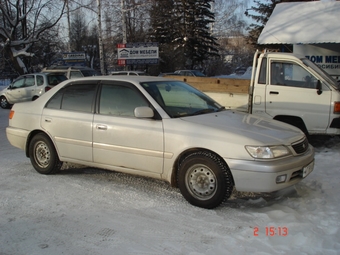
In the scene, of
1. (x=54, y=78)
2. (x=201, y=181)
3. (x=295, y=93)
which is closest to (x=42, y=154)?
(x=201, y=181)

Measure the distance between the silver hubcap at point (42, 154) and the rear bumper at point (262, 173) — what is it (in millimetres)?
3009

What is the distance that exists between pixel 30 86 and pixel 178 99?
39.1 ft

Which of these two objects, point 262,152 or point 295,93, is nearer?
point 262,152

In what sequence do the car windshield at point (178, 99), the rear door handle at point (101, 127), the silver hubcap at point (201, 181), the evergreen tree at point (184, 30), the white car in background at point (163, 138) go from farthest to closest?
the evergreen tree at point (184, 30)
the rear door handle at point (101, 127)
the car windshield at point (178, 99)
the silver hubcap at point (201, 181)
the white car in background at point (163, 138)

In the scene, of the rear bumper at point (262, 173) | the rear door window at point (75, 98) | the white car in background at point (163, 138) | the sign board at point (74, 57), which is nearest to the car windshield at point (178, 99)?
the white car in background at point (163, 138)

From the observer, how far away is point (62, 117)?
17.2ft

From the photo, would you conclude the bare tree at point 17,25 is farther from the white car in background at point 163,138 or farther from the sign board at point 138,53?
the white car in background at point 163,138

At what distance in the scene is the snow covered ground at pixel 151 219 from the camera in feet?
10.9

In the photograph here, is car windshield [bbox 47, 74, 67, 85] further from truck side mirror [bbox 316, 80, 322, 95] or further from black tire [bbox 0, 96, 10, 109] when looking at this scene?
truck side mirror [bbox 316, 80, 322, 95]

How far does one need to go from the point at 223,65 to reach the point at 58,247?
4234 centimetres

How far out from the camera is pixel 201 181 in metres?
4.18

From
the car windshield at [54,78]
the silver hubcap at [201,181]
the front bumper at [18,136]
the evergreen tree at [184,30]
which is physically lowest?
the silver hubcap at [201,181]

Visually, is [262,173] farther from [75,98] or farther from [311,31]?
[311,31]

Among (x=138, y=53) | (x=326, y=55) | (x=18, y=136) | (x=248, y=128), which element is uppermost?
(x=138, y=53)
